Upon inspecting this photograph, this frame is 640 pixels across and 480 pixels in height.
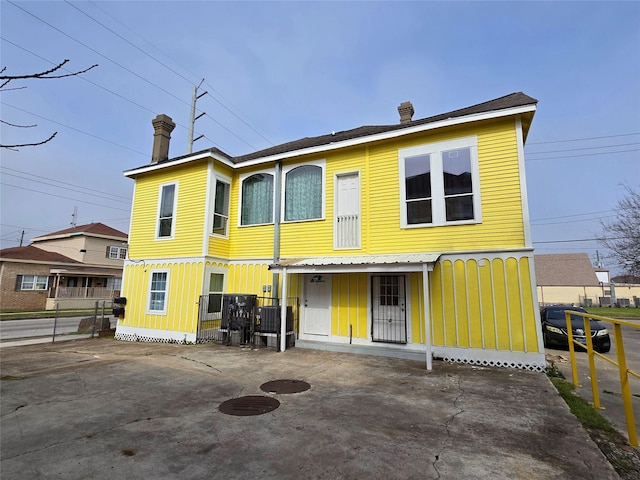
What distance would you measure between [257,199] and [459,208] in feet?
22.8

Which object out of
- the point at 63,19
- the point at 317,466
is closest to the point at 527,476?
the point at 317,466

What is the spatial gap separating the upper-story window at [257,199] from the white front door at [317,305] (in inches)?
112

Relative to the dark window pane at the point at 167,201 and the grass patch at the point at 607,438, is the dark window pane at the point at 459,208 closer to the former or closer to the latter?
the grass patch at the point at 607,438

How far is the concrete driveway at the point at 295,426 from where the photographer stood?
3139 mm

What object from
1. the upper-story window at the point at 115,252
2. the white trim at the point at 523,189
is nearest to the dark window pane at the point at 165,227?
the white trim at the point at 523,189

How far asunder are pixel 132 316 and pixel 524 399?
12725 millimetres

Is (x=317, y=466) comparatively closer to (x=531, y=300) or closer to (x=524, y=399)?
(x=524, y=399)

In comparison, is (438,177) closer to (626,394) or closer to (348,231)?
(348,231)

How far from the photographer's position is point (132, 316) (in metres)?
12.1

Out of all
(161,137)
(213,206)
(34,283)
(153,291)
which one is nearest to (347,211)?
(213,206)

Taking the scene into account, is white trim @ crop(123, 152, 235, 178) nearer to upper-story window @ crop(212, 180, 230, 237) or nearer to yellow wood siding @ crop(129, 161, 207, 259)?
yellow wood siding @ crop(129, 161, 207, 259)

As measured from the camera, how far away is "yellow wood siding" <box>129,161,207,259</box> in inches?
442

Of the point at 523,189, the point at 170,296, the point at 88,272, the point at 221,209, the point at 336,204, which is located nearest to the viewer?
the point at 523,189

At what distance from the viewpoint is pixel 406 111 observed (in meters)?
12.2
